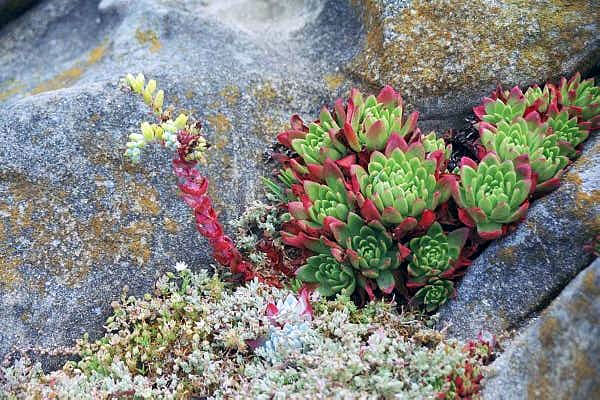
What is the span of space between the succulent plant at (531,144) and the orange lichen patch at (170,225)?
1.70m

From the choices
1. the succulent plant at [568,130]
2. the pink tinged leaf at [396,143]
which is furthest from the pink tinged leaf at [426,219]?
Answer: the succulent plant at [568,130]

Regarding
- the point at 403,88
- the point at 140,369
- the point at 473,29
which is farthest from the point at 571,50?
the point at 140,369

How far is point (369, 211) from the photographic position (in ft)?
9.08

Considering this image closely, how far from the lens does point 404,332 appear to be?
2.70 m

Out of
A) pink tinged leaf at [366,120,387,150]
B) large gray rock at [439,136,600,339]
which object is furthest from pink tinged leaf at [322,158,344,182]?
large gray rock at [439,136,600,339]

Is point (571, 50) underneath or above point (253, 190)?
above

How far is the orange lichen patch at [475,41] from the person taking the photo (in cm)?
342

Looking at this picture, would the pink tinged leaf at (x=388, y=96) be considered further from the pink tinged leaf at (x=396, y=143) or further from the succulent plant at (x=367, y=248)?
the succulent plant at (x=367, y=248)

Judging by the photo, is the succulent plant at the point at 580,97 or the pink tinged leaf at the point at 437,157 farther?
the succulent plant at the point at 580,97

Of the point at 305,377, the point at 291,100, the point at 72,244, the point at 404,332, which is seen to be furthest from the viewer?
the point at 291,100

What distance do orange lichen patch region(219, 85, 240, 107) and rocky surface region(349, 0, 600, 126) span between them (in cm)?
85

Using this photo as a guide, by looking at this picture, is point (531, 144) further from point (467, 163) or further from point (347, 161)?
point (347, 161)

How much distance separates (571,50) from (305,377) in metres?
2.45

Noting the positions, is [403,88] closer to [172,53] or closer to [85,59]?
[172,53]
